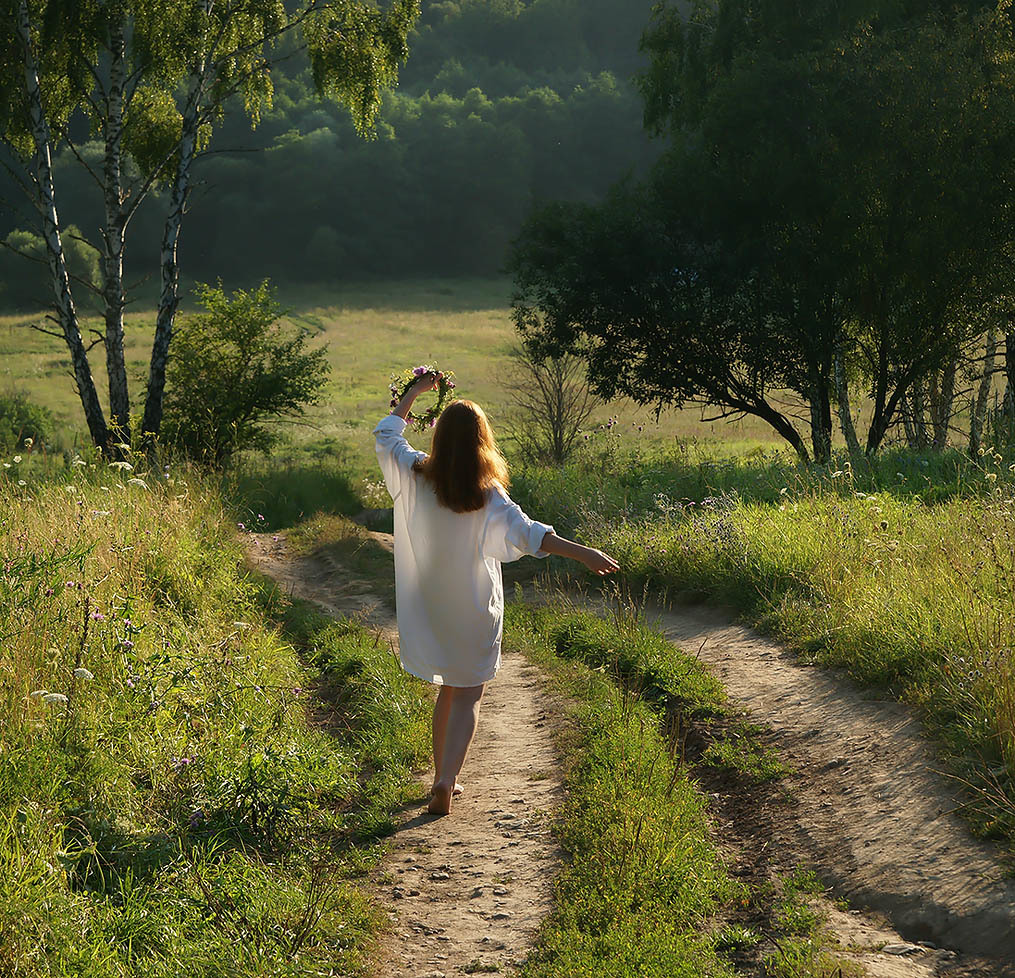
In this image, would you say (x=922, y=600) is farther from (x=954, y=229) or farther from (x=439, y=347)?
(x=439, y=347)

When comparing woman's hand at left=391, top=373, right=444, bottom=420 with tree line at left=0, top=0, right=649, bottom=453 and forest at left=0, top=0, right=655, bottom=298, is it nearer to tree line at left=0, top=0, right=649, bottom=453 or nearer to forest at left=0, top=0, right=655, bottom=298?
tree line at left=0, top=0, right=649, bottom=453

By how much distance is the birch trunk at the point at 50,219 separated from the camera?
596 inches

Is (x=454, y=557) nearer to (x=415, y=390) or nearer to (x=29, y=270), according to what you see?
(x=415, y=390)

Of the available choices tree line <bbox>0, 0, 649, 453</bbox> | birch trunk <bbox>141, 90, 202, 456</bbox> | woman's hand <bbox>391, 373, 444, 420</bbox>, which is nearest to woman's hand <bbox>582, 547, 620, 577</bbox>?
woman's hand <bbox>391, 373, 444, 420</bbox>

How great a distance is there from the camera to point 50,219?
51.0 feet

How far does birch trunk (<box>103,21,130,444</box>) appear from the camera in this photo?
16.1 m

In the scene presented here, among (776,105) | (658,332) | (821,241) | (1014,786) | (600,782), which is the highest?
(776,105)

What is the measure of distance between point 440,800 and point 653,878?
1387mm

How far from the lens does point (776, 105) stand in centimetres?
1764

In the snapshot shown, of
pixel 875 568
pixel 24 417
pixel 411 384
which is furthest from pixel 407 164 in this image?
pixel 411 384

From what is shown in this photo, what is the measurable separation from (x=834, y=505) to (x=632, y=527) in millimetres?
2311

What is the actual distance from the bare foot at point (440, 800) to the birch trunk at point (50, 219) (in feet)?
37.5

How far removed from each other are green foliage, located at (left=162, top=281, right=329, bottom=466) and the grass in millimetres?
8418

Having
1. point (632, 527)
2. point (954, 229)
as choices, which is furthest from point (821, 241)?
point (632, 527)
